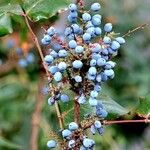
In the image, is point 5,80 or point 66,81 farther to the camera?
point 5,80

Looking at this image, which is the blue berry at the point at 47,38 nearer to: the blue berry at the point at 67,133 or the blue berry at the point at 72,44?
the blue berry at the point at 72,44

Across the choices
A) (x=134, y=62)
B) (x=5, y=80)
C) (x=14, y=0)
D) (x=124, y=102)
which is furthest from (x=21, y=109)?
(x=14, y=0)

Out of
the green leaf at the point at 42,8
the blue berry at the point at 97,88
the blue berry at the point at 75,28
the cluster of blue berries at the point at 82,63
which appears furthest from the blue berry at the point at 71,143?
the green leaf at the point at 42,8

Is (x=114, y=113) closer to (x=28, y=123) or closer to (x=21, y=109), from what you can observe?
(x=28, y=123)

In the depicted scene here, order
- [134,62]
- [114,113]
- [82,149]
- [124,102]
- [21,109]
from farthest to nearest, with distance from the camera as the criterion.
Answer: [134,62]
[124,102]
[21,109]
[114,113]
[82,149]

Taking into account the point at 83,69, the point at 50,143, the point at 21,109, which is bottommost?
the point at 21,109

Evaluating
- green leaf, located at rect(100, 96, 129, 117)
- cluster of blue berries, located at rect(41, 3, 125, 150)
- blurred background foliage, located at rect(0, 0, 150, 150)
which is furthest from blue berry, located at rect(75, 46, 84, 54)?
blurred background foliage, located at rect(0, 0, 150, 150)
